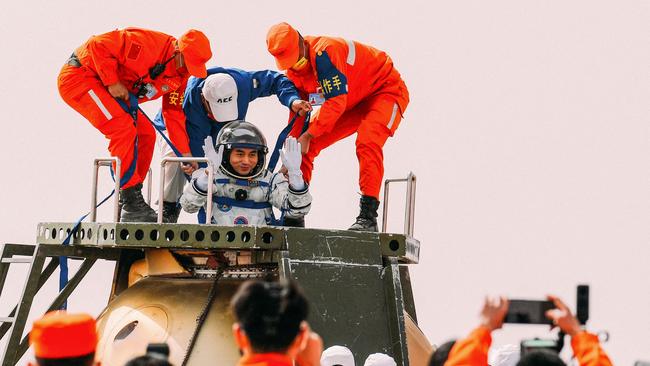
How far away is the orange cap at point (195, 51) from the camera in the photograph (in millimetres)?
11898

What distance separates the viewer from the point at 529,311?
5863 millimetres

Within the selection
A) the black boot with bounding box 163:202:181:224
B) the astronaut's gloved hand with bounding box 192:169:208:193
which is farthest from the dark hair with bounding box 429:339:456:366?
the black boot with bounding box 163:202:181:224

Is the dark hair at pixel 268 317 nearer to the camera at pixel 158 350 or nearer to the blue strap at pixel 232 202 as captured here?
the camera at pixel 158 350

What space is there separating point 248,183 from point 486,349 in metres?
5.26

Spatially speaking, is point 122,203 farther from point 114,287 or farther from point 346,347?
point 346,347


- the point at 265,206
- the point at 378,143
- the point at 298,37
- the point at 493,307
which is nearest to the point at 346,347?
the point at 265,206

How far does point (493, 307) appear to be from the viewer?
5.78m

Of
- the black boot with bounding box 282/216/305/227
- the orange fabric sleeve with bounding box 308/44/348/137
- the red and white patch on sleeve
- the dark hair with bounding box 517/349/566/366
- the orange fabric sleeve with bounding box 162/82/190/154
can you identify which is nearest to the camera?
the dark hair with bounding box 517/349/566/366

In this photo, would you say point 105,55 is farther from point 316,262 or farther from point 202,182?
point 316,262

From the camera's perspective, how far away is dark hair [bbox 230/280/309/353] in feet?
17.8

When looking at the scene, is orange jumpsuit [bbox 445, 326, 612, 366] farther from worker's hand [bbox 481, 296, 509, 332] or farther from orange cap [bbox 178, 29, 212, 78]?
orange cap [bbox 178, 29, 212, 78]

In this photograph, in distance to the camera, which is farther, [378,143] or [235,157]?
[378,143]

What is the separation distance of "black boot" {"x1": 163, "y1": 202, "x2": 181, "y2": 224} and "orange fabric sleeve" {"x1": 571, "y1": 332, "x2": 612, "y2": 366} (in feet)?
22.2

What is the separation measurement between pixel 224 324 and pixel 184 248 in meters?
0.69
